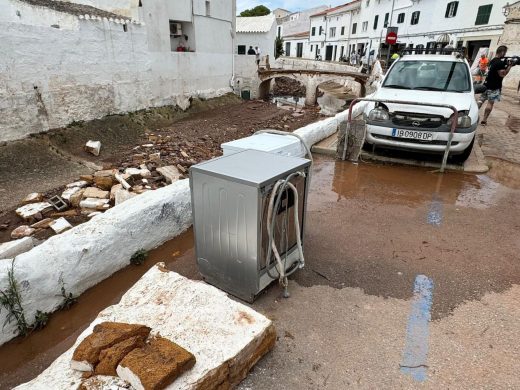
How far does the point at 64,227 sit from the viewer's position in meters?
4.79

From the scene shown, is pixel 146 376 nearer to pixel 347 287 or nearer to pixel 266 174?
pixel 266 174

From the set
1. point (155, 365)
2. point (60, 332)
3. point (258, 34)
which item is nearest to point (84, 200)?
point (60, 332)

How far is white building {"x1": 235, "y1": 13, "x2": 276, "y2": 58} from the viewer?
3256 cm

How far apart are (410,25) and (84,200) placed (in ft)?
121

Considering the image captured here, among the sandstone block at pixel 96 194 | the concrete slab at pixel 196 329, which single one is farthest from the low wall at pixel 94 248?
the sandstone block at pixel 96 194

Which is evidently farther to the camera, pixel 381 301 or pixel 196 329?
pixel 381 301

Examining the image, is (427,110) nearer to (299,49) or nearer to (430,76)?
(430,76)

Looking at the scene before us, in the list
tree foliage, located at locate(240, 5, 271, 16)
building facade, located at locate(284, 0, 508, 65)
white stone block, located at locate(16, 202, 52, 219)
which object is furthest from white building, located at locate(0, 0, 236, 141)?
tree foliage, located at locate(240, 5, 271, 16)

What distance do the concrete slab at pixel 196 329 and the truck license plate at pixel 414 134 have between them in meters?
4.79

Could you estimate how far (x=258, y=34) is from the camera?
32.7 meters

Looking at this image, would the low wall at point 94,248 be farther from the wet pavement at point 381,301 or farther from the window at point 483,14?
the window at point 483,14

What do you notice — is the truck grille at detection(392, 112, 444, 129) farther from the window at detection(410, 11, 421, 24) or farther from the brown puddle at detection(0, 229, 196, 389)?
the window at detection(410, 11, 421, 24)

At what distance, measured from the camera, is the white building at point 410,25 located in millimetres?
25059

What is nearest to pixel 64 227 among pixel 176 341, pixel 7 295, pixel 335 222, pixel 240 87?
pixel 7 295
